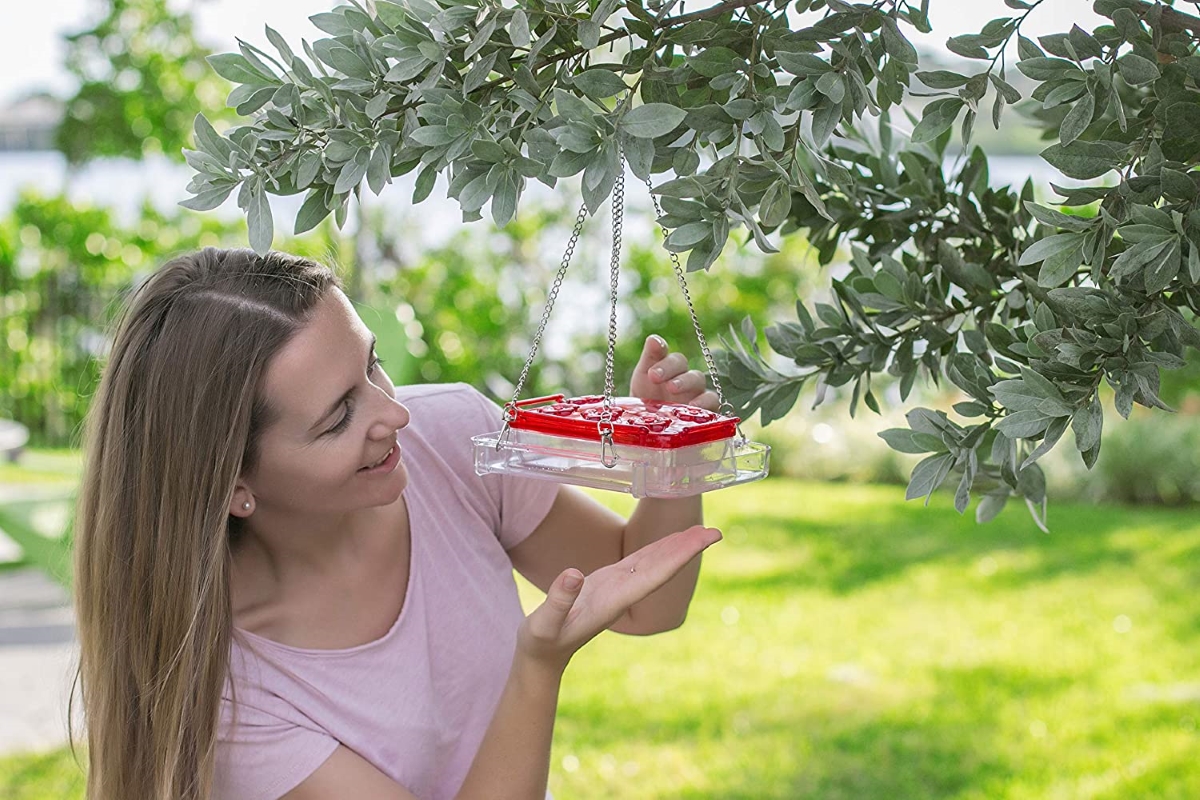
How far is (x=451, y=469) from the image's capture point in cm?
189

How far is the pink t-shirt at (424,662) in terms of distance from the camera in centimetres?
164

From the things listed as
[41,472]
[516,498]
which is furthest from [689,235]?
[41,472]

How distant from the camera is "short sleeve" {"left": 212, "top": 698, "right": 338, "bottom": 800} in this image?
161 cm

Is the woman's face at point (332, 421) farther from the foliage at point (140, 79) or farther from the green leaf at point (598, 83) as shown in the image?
the foliage at point (140, 79)

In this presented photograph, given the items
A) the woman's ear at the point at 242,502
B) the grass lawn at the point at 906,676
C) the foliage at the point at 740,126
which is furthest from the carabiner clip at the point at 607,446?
the grass lawn at the point at 906,676

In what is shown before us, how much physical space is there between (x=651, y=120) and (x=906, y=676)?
11.8 ft

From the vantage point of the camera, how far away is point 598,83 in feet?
3.36

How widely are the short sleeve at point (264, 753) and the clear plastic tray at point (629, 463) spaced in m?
0.52

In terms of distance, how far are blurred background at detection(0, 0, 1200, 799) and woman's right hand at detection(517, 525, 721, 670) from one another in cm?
51

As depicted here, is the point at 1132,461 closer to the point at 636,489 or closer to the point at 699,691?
the point at 699,691

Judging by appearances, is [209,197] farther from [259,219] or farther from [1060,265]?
[1060,265]

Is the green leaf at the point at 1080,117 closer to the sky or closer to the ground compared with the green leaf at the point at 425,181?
closer to the sky

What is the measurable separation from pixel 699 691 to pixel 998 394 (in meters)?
3.32

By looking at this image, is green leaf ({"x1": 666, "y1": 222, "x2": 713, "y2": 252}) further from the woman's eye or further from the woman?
the woman's eye
